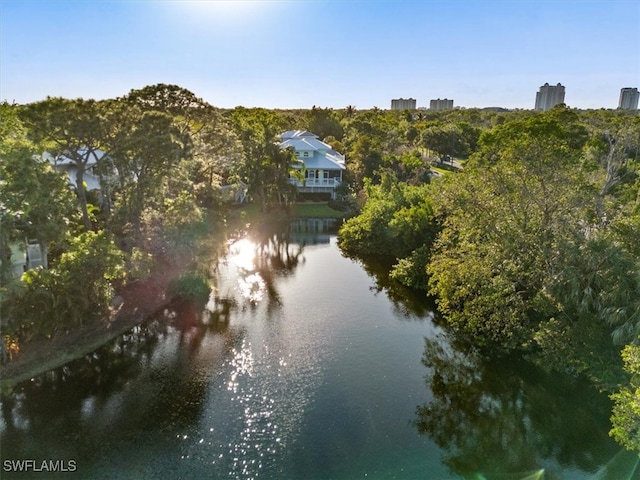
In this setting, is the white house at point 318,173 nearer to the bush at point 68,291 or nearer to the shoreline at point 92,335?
the shoreline at point 92,335

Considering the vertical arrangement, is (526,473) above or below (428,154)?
below

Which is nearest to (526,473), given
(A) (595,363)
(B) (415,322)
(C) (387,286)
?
(A) (595,363)

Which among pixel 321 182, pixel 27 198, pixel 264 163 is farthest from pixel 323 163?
pixel 27 198

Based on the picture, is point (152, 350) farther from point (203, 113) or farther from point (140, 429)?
point (203, 113)

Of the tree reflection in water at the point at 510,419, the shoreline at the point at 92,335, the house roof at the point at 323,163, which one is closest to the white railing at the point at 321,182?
the house roof at the point at 323,163

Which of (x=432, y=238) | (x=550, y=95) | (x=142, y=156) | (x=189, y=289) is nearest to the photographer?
(x=189, y=289)

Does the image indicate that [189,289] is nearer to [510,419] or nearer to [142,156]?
[142,156]
